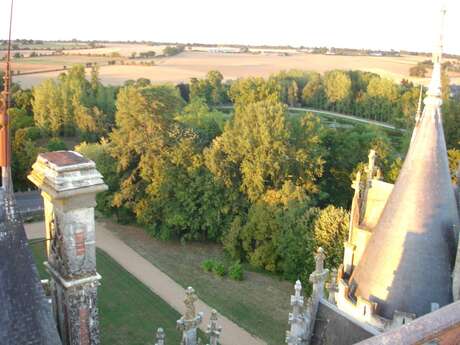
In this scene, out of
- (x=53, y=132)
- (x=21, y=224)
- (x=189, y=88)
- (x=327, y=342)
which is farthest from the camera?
(x=189, y=88)

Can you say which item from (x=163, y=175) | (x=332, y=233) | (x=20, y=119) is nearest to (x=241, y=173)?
(x=163, y=175)

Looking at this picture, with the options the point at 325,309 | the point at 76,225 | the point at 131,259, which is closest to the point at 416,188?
the point at 325,309

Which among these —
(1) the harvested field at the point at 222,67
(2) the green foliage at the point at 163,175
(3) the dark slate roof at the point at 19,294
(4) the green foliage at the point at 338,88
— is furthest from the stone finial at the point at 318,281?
(4) the green foliage at the point at 338,88

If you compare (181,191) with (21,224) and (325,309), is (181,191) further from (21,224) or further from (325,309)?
(21,224)

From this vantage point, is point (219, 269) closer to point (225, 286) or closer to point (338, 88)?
point (225, 286)

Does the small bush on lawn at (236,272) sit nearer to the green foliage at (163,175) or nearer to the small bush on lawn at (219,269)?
the small bush on lawn at (219,269)

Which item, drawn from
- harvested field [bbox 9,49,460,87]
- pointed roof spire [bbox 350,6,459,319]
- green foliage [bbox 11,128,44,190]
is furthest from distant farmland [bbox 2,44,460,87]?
pointed roof spire [bbox 350,6,459,319]

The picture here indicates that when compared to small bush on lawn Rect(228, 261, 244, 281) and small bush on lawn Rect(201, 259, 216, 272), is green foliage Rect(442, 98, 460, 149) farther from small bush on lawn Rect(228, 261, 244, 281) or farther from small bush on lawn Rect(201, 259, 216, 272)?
small bush on lawn Rect(201, 259, 216, 272)
